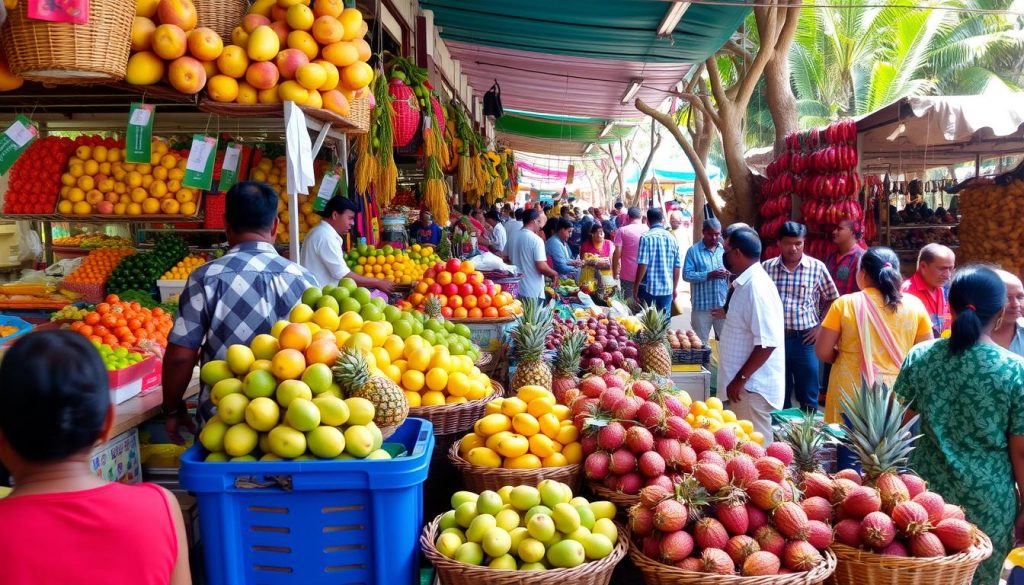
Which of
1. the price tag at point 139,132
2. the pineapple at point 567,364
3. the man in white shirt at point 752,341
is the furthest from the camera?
the man in white shirt at point 752,341

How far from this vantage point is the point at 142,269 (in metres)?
6.33

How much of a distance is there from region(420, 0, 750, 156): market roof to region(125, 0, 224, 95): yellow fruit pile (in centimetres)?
434

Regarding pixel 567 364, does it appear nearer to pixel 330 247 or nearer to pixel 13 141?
pixel 330 247

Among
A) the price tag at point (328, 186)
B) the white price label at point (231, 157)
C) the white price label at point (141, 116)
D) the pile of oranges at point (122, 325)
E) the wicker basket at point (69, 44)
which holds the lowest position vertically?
the pile of oranges at point (122, 325)

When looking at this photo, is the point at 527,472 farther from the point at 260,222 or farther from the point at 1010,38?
the point at 1010,38

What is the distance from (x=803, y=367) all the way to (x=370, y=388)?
467 centimetres

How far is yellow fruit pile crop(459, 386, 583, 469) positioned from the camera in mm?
2635

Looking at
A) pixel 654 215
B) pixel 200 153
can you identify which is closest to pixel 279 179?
pixel 200 153

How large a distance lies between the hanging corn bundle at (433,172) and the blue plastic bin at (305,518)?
5.04m

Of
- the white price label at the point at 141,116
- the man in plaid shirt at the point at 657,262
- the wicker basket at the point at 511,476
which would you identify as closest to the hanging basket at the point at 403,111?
the white price label at the point at 141,116

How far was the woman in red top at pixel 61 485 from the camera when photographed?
1.36 metres

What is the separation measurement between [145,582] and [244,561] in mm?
593

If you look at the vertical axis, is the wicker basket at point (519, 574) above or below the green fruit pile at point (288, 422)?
below

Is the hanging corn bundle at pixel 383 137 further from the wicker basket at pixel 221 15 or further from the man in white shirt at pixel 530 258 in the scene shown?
the man in white shirt at pixel 530 258
